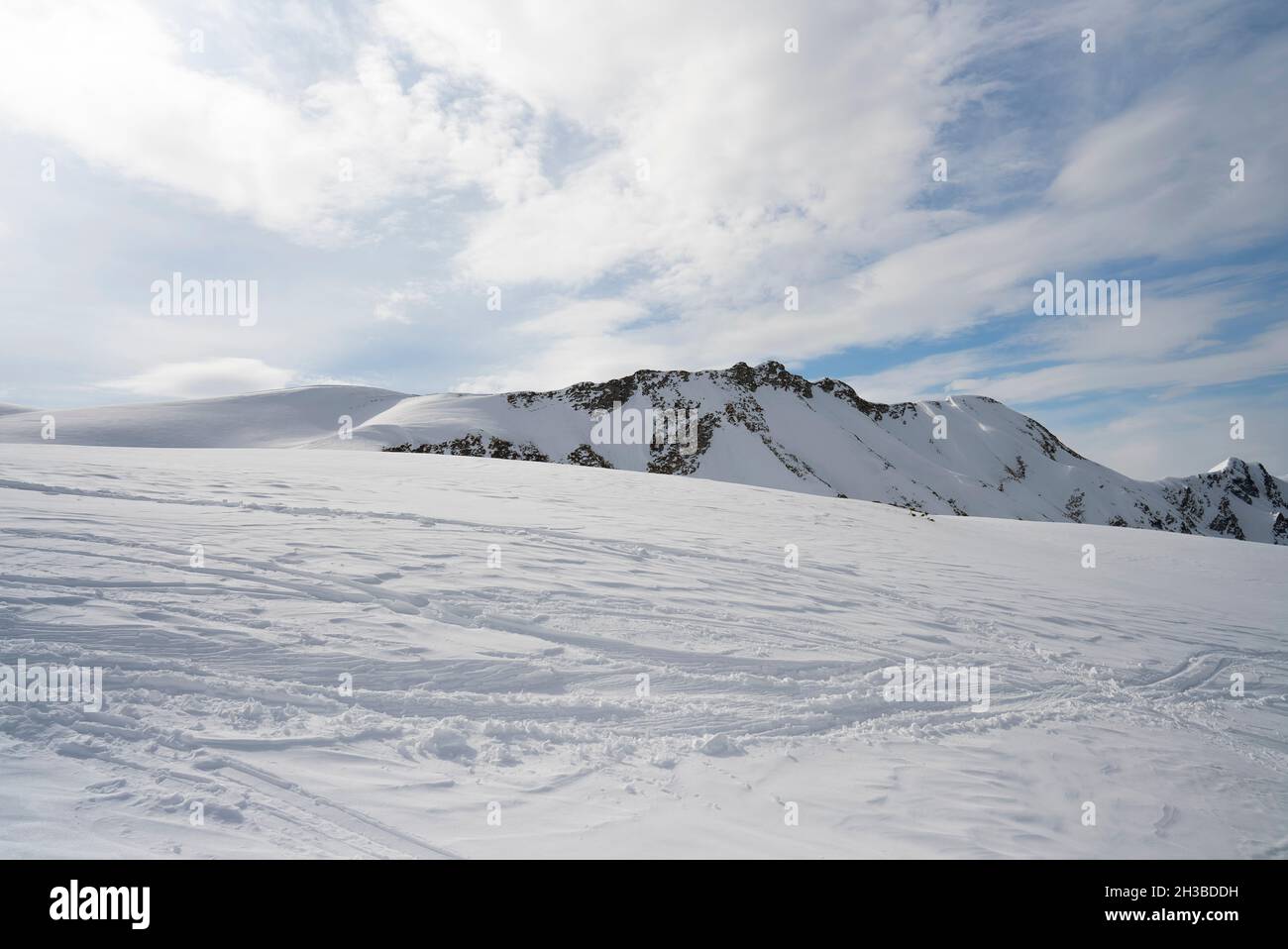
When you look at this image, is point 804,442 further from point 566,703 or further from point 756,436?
point 566,703

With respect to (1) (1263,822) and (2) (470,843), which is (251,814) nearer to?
(2) (470,843)

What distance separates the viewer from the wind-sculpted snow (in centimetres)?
312

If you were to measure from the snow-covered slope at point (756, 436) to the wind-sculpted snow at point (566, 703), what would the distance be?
51890mm

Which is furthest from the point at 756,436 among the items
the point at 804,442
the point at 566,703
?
the point at 566,703

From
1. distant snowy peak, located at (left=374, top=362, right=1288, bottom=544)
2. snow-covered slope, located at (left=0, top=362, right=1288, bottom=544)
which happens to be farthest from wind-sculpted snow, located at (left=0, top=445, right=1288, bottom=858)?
distant snowy peak, located at (left=374, top=362, right=1288, bottom=544)

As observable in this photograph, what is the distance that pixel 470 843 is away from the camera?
9.63 ft

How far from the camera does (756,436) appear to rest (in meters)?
107

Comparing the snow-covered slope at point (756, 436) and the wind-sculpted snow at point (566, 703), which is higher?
the snow-covered slope at point (756, 436)

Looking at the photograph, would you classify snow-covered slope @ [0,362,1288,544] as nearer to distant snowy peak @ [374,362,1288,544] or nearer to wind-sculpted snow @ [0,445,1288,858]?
distant snowy peak @ [374,362,1288,544]

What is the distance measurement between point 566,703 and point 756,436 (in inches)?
4151

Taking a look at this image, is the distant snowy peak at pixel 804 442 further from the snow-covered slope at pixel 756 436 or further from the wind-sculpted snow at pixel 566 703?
the wind-sculpted snow at pixel 566 703

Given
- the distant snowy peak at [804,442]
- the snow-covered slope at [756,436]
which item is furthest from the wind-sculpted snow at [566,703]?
the distant snowy peak at [804,442]

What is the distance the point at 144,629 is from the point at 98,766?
6.02ft

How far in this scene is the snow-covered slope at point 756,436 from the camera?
64.6m
